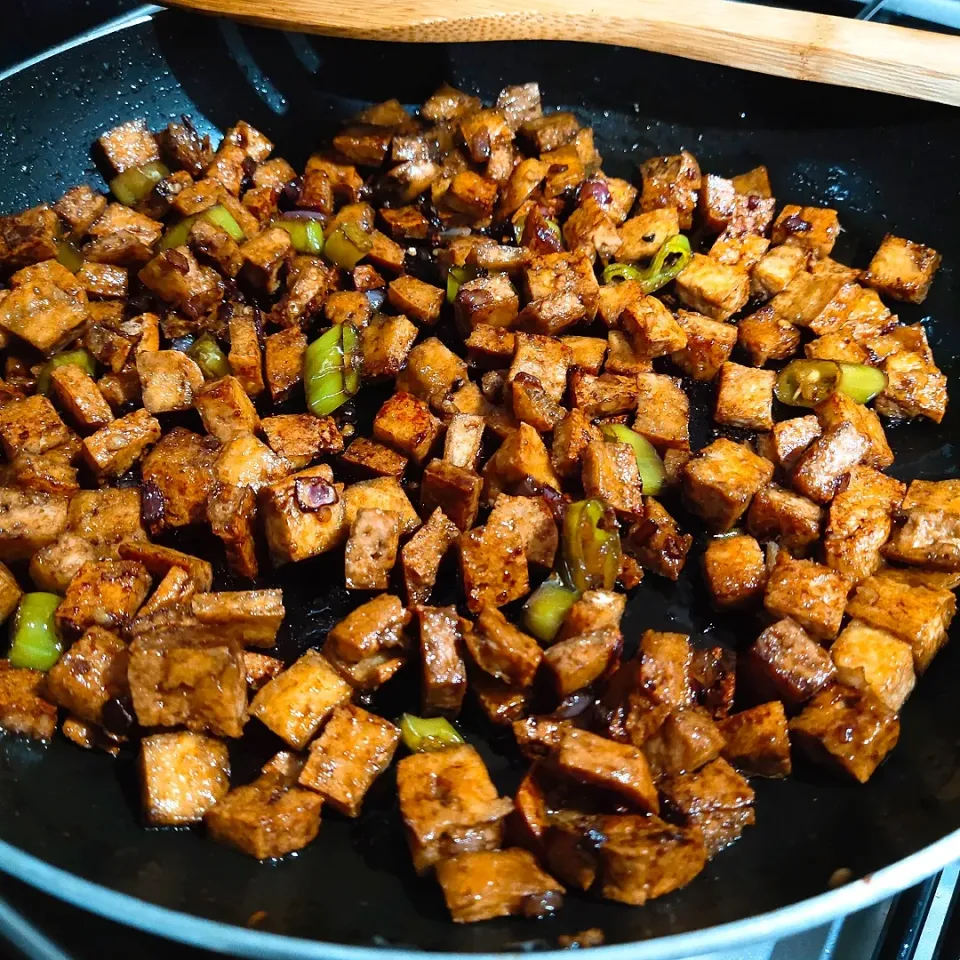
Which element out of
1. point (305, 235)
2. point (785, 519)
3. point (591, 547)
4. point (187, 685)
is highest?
point (305, 235)

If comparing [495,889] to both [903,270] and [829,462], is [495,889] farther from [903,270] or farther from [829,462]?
[903,270]

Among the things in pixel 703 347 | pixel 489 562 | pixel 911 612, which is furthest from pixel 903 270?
pixel 489 562

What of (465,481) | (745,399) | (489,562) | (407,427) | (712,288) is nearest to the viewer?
(489,562)

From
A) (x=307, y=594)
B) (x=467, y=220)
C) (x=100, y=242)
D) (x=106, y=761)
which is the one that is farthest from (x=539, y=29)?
(x=106, y=761)

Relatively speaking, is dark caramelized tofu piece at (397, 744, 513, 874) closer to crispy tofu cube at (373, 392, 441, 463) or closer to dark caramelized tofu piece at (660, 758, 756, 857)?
dark caramelized tofu piece at (660, 758, 756, 857)

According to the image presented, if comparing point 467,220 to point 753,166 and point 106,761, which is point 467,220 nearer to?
point 753,166
